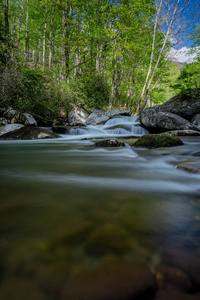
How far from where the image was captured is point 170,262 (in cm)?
78

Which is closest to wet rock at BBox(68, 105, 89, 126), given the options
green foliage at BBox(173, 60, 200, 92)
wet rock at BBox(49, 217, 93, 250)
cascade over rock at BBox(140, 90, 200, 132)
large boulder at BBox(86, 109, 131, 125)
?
large boulder at BBox(86, 109, 131, 125)

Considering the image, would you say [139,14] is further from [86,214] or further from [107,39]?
[86,214]

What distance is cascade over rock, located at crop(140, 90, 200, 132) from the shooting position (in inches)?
383

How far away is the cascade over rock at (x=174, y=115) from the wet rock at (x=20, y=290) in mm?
9525

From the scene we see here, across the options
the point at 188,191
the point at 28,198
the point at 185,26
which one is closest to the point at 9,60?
the point at 28,198

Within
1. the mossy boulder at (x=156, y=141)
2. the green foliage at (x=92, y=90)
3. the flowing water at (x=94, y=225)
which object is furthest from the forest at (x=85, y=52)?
the flowing water at (x=94, y=225)

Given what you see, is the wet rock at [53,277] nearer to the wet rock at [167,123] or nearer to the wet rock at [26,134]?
the wet rock at [26,134]

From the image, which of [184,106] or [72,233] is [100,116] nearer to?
[184,106]

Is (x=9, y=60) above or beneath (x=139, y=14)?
beneath

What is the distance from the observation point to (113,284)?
673 millimetres

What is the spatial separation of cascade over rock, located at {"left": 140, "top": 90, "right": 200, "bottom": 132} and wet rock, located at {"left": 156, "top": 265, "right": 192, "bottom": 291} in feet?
30.1

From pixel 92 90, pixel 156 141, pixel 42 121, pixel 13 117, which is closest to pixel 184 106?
pixel 156 141

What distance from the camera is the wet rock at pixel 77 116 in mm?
13358

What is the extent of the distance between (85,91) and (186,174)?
14646mm
